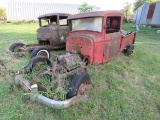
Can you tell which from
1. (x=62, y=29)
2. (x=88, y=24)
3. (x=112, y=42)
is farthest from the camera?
(x=62, y=29)

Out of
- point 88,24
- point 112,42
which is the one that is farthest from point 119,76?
point 88,24

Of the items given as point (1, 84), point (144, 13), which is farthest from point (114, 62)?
point (144, 13)

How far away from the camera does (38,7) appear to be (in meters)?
28.5

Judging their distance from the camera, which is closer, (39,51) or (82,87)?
(82,87)

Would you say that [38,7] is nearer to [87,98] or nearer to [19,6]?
[19,6]

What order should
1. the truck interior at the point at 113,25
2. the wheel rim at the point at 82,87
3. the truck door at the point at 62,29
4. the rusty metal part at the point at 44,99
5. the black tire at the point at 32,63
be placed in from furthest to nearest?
the truck door at the point at 62,29, the truck interior at the point at 113,25, the black tire at the point at 32,63, the wheel rim at the point at 82,87, the rusty metal part at the point at 44,99

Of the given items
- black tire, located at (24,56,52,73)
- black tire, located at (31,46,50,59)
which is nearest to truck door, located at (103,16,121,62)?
black tire, located at (24,56,52,73)

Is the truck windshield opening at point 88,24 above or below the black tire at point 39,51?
above

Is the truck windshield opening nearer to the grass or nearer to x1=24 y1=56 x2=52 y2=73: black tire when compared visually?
the grass

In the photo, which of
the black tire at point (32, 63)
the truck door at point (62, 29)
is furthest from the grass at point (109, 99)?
the truck door at point (62, 29)

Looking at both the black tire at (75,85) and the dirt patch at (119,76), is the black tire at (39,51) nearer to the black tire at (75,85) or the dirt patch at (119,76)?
the black tire at (75,85)

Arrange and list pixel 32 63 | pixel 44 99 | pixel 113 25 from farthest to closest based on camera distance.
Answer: pixel 113 25, pixel 32 63, pixel 44 99

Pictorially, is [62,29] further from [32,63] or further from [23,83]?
[23,83]

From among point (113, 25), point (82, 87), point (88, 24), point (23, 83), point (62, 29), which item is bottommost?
point (82, 87)
